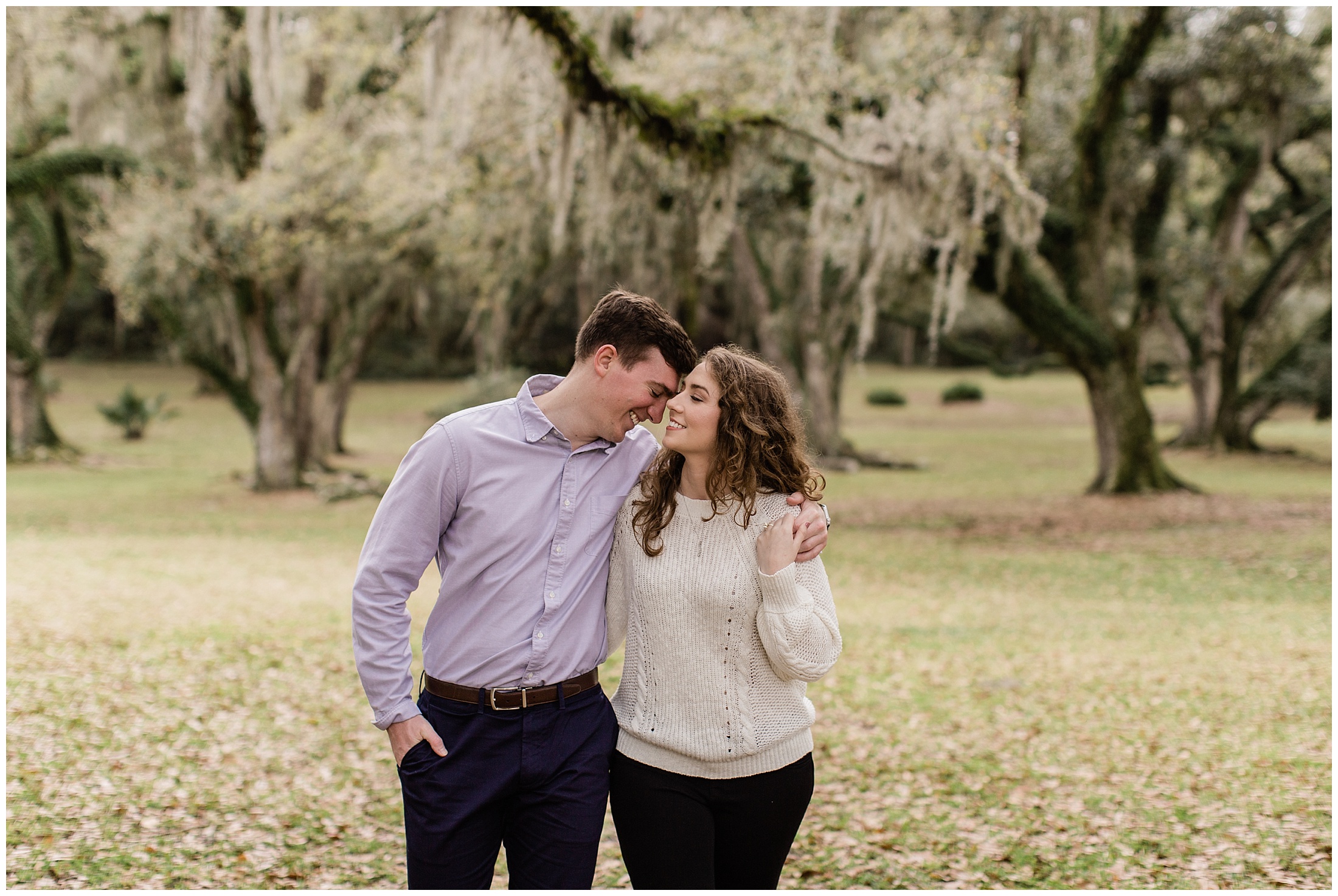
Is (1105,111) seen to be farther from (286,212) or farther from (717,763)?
(717,763)

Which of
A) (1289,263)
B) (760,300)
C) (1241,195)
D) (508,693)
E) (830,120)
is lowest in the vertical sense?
(508,693)

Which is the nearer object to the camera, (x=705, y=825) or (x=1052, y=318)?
(x=705, y=825)

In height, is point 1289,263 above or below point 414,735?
above

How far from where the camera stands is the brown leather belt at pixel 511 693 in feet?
7.80

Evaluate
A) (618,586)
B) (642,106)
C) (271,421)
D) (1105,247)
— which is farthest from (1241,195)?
(618,586)

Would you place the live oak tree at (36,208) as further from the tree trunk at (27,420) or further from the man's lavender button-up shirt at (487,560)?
the man's lavender button-up shirt at (487,560)

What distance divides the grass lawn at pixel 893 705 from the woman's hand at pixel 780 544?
7.82 ft

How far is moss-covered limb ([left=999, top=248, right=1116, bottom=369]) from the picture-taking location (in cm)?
1417

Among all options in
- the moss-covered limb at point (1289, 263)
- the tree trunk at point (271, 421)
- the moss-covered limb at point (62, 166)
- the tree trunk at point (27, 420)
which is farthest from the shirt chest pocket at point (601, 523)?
the tree trunk at point (27, 420)

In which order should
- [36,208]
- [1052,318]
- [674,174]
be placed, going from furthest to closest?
[36,208] < [1052,318] < [674,174]

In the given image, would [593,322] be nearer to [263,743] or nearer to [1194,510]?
[263,743]

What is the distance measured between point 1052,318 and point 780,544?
43.3 feet

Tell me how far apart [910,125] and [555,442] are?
906 cm

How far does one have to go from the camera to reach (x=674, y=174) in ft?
38.0
